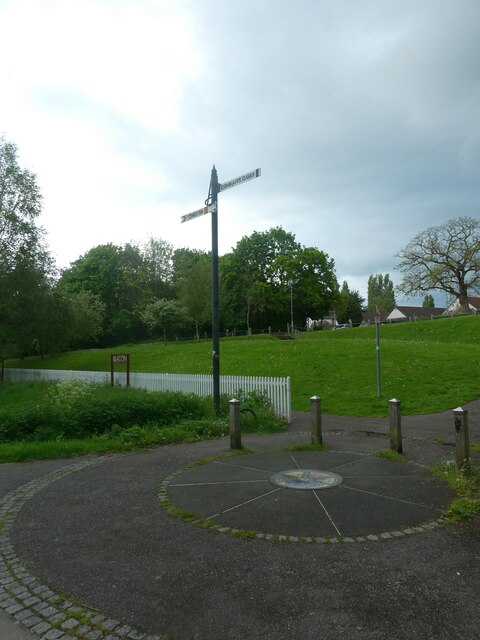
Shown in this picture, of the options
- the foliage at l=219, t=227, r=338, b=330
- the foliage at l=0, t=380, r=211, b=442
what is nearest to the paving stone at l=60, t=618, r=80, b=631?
the foliage at l=0, t=380, r=211, b=442

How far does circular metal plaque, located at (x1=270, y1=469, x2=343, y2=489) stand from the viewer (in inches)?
225

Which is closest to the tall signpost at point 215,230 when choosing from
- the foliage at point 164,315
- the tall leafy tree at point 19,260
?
the tall leafy tree at point 19,260

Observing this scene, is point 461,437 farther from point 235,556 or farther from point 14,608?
point 14,608

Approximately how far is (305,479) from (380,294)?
110729 mm

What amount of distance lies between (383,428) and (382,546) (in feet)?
22.2

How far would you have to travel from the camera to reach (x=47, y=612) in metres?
3.15

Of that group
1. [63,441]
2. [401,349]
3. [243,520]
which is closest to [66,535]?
[243,520]

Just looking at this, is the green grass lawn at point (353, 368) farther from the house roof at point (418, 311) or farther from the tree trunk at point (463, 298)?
the house roof at point (418, 311)

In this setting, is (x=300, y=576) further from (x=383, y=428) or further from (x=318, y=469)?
(x=383, y=428)

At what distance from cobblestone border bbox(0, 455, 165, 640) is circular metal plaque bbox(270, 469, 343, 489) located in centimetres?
303

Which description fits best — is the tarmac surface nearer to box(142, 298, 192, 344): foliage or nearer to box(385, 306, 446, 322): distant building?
box(142, 298, 192, 344): foliage

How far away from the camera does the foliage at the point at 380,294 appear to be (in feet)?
339

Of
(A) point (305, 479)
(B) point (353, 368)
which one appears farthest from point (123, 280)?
(A) point (305, 479)

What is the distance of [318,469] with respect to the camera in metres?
6.54
